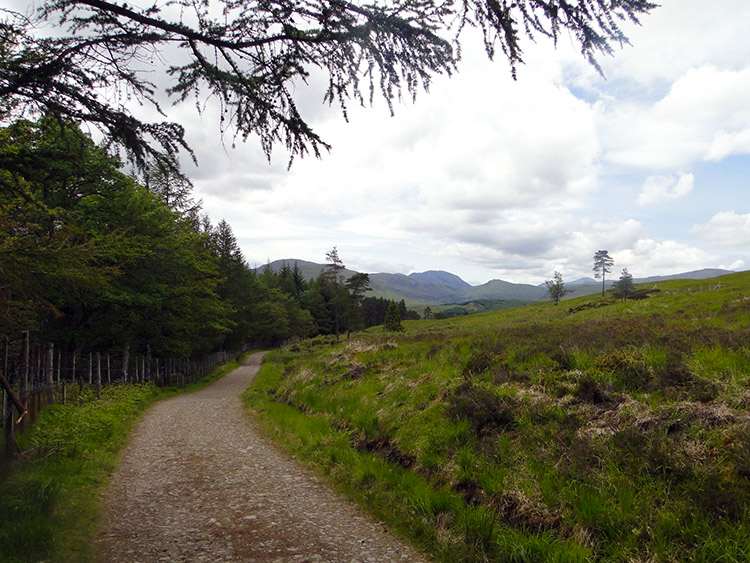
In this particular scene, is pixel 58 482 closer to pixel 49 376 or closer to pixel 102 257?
pixel 102 257

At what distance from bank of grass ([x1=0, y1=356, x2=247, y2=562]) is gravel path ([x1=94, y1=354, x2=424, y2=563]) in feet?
1.04

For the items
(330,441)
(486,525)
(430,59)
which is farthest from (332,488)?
(430,59)

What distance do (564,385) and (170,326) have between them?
2530cm

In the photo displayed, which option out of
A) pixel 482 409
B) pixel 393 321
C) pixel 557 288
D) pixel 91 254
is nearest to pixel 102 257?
pixel 91 254

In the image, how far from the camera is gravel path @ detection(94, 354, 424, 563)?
5195mm

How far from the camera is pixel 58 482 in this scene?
22.0 ft

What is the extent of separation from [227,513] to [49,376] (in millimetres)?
9764

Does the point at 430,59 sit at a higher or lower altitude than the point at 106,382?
higher

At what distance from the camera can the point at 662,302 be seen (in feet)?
98.4

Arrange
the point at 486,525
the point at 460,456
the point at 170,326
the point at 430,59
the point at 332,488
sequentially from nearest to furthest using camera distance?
1. the point at 430,59
2. the point at 486,525
3. the point at 460,456
4. the point at 332,488
5. the point at 170,326

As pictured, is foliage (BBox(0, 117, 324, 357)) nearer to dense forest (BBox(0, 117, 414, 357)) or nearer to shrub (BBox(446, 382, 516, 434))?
dense forest (BBox(0, 117, 414, 357))

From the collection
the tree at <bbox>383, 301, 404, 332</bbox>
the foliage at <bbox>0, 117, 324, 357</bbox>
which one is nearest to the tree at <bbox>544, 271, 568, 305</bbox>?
the tree at <bbox>383, 301, 404, 332</bbox>

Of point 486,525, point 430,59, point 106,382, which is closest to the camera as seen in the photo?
point 430,59

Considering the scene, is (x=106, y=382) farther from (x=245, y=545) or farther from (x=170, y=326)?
(x=245, y=545)
